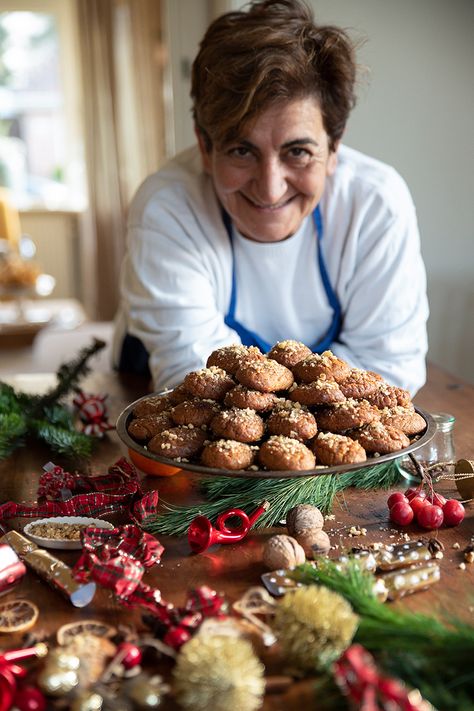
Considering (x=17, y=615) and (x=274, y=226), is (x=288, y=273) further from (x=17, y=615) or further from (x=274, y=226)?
(x=17, y=615)

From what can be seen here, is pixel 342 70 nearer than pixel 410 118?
Yes

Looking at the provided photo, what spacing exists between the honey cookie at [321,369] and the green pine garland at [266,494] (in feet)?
0.53

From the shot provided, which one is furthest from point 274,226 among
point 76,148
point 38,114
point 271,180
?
point 38,114

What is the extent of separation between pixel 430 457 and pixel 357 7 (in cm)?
187

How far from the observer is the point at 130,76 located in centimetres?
599

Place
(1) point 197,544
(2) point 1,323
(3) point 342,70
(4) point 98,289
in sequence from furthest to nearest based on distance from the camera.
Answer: (4) point 98,289, (2) point 1,323, (3) point 342,70, (1) point 197,544

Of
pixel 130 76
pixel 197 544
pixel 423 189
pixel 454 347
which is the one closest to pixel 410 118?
pixel 423 189

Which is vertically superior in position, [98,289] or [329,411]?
[329,411]

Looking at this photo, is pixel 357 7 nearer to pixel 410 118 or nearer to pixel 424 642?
pixel 410 118

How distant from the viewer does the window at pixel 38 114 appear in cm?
610

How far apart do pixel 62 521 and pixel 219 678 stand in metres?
0.49

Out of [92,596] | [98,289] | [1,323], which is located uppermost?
[92,596]

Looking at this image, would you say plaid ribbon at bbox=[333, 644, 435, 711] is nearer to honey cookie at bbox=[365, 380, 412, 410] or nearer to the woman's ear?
honey cookie at bbox=[365, 380, 412, 410]

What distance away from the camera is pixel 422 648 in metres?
0.78
